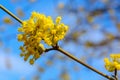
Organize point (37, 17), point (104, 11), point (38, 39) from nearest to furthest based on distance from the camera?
point (38, 39) < point (37, 17) < point (104, 11)

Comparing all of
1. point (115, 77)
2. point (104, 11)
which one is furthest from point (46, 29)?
point (104, 11)

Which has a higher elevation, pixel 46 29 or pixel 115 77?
pixel 46 29

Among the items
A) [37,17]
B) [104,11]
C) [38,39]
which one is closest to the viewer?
[38,39]

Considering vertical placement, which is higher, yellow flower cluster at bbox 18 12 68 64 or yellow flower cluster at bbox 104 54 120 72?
yellow flower cluster at bbox 18 12 68 64

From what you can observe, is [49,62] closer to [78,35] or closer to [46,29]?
[78,35]

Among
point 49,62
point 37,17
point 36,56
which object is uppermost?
point 49,62

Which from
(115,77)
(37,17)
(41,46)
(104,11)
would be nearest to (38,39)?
(41,46)

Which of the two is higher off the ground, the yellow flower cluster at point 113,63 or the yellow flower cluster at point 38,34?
the yellow flower cluster at point 38,34

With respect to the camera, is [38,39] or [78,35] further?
[78,35]
